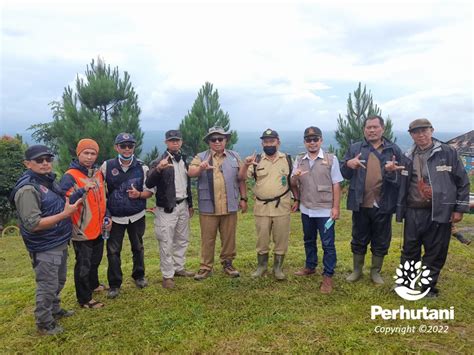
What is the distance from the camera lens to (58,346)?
368cm

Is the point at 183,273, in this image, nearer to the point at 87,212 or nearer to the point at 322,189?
the point at 87,212

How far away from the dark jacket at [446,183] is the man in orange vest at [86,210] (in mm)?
4001

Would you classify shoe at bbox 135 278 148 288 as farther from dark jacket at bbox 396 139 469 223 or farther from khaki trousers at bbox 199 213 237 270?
dark jacket at bbox 396 139 469 223

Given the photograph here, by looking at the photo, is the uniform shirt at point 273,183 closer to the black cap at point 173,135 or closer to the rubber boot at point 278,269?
the rubber boot at point 278,269

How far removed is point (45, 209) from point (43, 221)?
0.54 feet

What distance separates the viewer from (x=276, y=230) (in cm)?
501

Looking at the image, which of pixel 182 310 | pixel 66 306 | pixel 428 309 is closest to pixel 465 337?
pixel 428 309

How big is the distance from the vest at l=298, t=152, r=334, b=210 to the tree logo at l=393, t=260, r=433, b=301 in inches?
48.9

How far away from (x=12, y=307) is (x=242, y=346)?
3432 millimetres

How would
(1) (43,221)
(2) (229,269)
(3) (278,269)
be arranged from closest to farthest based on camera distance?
(1) (43,221), (3) (278,269), (2) (229,269)

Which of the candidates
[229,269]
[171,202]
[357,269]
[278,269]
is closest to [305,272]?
[278,269]

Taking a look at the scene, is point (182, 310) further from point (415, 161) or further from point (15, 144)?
point (15, 144)

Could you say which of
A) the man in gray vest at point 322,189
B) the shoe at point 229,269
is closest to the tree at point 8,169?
the shoe at point 229,269

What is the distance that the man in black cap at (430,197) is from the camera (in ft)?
13.4
